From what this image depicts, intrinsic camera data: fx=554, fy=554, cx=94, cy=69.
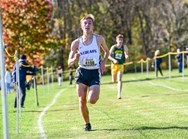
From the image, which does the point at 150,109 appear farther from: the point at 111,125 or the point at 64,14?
the point at 64,14

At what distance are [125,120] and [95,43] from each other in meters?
2.43

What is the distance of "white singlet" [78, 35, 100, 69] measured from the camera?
36.4 feet

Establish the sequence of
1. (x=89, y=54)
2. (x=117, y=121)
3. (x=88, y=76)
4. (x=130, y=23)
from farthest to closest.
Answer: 1. (x=130, y=23)
2. (x=117, y=121)
3. (x=88, y=76)
4. (x=89, y=54)

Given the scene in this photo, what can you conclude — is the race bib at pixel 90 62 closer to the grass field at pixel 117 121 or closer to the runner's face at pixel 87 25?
the runner's face at pixel 87 25

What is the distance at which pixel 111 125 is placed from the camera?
39.3 ft

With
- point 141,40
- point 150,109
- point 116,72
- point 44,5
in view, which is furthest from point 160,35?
point 150,109

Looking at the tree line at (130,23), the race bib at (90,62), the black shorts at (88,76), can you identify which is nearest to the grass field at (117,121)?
the black shorts at (88,76)

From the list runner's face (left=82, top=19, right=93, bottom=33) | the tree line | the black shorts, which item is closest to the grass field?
the black shorts

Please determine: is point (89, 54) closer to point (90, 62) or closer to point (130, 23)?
point (90, 62)

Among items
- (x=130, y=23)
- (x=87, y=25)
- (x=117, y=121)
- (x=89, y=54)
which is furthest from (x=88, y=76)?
(x=130, y=23)

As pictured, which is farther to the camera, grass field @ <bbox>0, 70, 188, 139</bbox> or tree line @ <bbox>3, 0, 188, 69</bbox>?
tree line @ <bbox>3, 0, 188, 69</bbox>

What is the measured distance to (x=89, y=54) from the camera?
11.1 m

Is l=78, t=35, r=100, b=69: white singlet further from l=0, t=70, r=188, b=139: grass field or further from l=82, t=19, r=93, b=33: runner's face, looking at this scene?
l=0, t=70, r=188, b=139: grass field

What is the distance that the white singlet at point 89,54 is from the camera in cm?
1109
